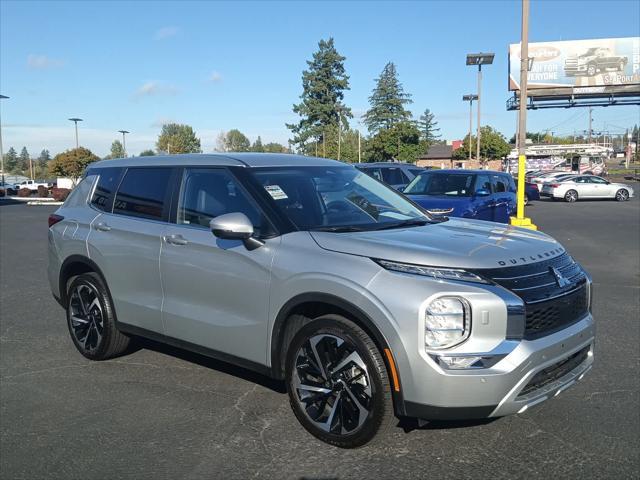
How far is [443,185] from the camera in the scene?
38.2ft

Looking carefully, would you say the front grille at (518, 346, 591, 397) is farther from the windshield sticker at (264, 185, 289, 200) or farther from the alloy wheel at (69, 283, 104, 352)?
the alloy wheel at (69, 283, 104, 352)

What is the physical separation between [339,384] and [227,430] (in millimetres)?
900

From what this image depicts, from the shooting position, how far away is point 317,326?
11.8 ft

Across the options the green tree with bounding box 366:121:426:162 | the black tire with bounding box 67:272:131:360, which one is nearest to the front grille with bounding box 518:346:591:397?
the black tire with bounding box 67:272:131:360

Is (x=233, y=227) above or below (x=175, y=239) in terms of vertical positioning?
above

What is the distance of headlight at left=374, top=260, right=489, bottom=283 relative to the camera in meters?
3.26

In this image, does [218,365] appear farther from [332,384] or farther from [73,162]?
[73,162]

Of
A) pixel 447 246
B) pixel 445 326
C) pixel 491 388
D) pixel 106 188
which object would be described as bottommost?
pixel 491 388

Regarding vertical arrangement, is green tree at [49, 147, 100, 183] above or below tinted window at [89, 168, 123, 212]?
above

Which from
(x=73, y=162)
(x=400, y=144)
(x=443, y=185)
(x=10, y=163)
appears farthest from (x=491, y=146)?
(x=10, y=163)

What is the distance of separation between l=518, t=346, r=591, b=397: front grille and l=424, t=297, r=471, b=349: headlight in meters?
0.50

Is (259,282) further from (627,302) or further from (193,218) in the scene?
(627,302)

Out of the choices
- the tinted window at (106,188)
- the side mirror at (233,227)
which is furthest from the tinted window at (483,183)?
the side mirror at (233,227)

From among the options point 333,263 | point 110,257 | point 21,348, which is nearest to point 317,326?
point 333,263
